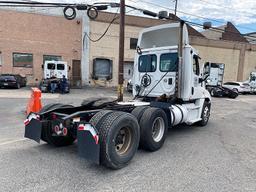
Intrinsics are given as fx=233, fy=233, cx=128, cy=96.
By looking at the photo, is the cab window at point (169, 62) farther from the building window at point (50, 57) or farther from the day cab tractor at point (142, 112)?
the building window at point (50, 57)

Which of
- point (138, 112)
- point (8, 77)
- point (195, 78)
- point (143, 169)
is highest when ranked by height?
point (195, 78)

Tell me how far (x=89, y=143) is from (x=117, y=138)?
682 mm

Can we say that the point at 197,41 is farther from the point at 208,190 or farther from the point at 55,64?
the point at 208,190

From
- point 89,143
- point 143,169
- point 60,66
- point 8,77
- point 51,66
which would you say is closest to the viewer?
point 89,143

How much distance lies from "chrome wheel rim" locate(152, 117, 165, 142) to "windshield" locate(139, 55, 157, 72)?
2451 mm

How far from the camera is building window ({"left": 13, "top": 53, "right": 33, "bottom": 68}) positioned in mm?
24155

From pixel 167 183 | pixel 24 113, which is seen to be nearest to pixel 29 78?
pixel 24 113

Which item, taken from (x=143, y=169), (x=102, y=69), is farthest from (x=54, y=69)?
(x=143, y=169)

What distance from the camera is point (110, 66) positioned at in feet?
88.5

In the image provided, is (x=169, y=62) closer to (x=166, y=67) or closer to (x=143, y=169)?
(x=166, y=67)

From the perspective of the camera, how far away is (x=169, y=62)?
7242 mm

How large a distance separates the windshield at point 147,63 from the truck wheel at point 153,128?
243 centimetres

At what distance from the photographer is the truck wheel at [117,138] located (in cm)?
400

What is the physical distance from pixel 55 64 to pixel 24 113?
1245 centimetres
